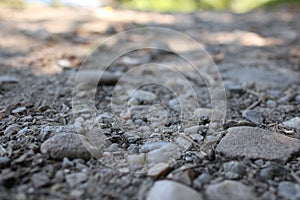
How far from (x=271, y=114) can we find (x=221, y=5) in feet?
13.8

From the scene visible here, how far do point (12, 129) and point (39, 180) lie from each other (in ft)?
1.15

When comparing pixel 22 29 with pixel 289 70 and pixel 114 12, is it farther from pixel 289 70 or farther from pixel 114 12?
pixel 289 70

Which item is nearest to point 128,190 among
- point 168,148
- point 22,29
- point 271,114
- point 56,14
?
point 168,148

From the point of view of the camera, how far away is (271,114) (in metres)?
1.42

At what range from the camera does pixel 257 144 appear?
1.08 m

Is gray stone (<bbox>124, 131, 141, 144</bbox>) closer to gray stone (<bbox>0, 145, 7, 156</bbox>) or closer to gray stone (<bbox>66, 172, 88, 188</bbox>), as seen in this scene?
gray stone (<bbox>66, 172, 88, 188</bbox>)

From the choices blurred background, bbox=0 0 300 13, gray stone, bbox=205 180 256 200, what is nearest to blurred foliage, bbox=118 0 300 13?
blurred background, bbox=0 0 300 13

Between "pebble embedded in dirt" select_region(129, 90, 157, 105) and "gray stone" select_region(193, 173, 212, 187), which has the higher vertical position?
"pebble embedded in dirt" select_region(129, 90, 157, 105)

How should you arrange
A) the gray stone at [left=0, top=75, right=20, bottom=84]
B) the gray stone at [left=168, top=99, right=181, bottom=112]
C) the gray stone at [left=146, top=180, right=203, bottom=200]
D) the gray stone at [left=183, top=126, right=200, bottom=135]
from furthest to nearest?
Answer: the gray stone at [left=0, top=75, right=20, bottom=84] < the gray stone at [left=168, top=99, right=181, bottom=112] < the gray stone at [left=183, top=126, right=200, bottom=135] < the gray stone at [left=146, top=180, right=203, bottom=200]

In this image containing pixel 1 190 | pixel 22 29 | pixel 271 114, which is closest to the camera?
pixel 1 190

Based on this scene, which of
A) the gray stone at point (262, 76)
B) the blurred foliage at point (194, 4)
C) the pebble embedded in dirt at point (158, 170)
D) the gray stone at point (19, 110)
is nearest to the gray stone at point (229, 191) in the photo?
the pebble embedded in dirt at point (158, 170)

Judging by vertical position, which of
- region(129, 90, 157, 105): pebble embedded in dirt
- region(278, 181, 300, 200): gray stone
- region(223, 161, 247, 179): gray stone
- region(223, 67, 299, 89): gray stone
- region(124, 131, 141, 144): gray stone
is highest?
region(223, 67, 299, 89): gray stone

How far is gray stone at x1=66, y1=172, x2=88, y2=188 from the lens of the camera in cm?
90

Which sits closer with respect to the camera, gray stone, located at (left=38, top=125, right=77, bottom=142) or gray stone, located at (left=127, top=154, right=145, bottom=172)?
gray stone, located at (left=127, top=154, right=145, bottom=172)
